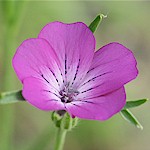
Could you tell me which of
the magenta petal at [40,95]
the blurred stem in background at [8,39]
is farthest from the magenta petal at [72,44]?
the blurred stem in background at [8,39]

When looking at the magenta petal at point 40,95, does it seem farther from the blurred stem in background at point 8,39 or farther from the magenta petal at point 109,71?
the blurred stem in background at point 8,39

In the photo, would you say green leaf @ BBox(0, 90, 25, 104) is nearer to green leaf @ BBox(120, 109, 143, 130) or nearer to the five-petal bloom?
the five-petal bloom

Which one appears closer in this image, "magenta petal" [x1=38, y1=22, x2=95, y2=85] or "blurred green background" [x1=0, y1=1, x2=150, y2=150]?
"magenta petal" [x1=38, y1=22, x2=95, y2=85]

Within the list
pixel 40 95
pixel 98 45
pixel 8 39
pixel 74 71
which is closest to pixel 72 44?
pixel 74 71

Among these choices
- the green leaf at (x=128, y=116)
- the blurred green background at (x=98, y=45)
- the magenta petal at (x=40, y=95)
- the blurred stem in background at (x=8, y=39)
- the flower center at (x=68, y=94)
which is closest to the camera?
the magenta petal at (x=40, y=95)

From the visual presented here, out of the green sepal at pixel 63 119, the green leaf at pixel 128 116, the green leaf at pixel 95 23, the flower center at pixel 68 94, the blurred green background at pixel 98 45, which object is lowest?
the blurred green background at pixel 98 45

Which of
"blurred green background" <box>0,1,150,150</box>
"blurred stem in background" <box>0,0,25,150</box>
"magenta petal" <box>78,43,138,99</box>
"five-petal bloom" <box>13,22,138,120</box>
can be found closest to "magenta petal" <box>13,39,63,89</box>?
"five-petal bloom" <box>13,22,138,120</box>
